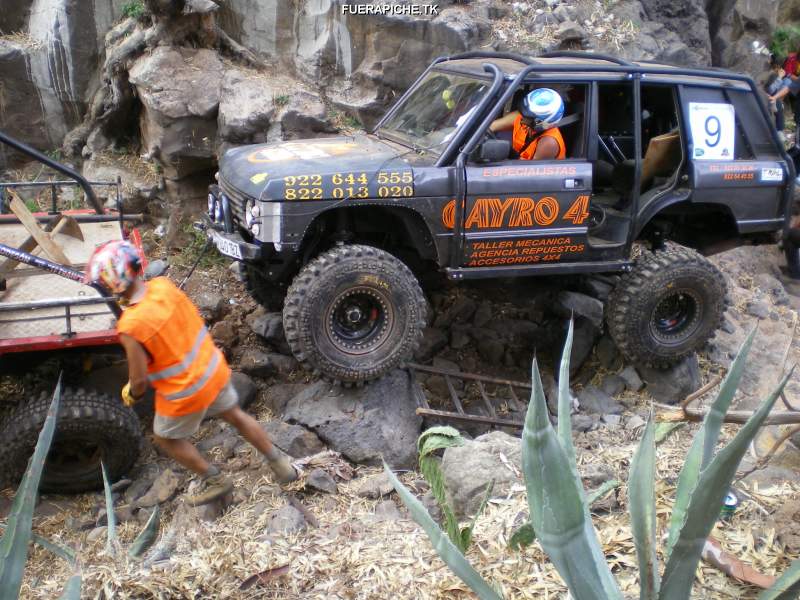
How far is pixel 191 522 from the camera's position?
3814 millimetres

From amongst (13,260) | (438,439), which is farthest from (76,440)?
(438,439)

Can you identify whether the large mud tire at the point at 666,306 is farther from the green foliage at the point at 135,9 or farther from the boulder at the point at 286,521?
the green foliage at the point at 135,9

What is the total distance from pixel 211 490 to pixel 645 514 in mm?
2715

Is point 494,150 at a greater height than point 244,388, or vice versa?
point 494,150

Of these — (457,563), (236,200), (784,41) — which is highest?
(784,41)

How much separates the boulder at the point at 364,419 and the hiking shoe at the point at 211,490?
0.86 meters

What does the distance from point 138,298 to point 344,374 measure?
168 cm

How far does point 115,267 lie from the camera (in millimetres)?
3420

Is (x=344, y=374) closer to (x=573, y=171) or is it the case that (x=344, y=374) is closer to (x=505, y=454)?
(x=505, y=454)

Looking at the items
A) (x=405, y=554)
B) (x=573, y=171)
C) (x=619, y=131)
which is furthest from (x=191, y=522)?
(x=619, y=131)

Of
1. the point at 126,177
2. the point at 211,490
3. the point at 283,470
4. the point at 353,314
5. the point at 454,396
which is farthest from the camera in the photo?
the point at 126,177

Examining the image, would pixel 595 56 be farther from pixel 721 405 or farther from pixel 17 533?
pixel 17 533

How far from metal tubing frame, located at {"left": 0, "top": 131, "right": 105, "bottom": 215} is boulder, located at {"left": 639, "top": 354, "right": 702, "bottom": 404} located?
4.54 m

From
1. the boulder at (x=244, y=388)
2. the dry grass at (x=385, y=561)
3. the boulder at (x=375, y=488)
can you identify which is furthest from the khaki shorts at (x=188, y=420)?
the boulder at (x=244, y=388)
